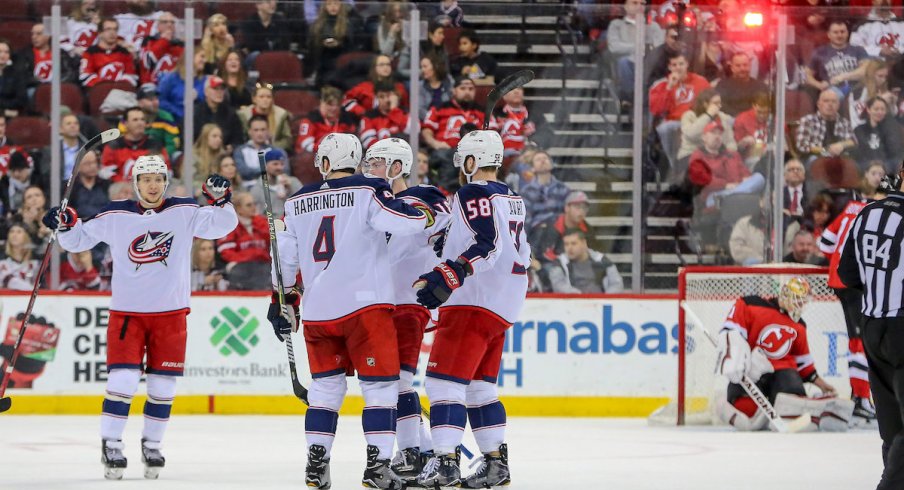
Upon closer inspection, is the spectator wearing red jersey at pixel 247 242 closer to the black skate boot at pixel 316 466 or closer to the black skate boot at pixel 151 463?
the black skate boot at pixel 151 463

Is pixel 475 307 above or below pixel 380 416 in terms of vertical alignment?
above

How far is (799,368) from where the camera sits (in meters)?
9.35

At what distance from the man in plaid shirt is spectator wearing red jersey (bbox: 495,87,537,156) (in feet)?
6.28

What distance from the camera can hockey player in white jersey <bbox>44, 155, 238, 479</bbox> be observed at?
6504 mm

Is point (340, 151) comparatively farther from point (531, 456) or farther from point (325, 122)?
point (325, 122)

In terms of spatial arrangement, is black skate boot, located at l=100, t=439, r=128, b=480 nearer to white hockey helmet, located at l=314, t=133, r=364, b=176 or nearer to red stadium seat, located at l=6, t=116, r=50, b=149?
white hockey helmet, located at l=314, t=133, r=364, b=176

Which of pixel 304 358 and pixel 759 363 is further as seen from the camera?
pixel 304 358

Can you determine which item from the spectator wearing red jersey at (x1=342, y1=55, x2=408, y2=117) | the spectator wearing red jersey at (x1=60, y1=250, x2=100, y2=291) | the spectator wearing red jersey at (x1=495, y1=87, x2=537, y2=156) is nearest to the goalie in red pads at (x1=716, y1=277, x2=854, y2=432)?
the spectator wearing red jersey at (x1=495, y1=87, x2=537, y2=156)

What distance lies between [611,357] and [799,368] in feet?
4.55

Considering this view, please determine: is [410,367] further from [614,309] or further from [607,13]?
[607,13]

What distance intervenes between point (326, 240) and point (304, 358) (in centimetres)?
450

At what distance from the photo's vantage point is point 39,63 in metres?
10.4

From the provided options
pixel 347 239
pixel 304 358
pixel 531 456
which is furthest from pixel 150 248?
pixel 304 358

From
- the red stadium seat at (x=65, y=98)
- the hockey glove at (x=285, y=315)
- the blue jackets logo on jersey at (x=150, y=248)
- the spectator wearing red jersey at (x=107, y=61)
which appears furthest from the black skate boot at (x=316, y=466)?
the spectator wearing red jersey at (x=107, y=61)
